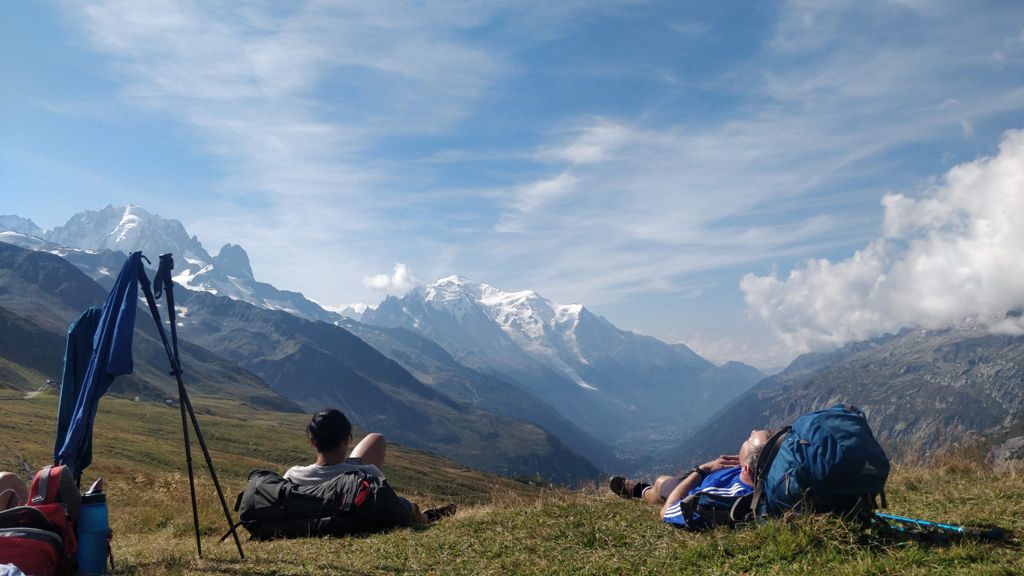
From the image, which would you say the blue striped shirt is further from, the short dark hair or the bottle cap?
the bottle cap

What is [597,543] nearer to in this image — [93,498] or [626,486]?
A: [626,486]

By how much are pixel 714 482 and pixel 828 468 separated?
2233 millimetres

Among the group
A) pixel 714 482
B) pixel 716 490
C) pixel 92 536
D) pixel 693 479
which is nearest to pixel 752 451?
pixel 716 490

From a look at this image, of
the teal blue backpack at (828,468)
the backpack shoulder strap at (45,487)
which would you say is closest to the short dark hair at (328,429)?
the backpack shoulder strap at (45,487)

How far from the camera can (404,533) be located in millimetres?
11406

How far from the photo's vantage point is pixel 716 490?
31.3 ft

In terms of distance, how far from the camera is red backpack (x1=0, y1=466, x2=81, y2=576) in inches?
279

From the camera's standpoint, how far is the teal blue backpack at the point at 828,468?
8.13 metres

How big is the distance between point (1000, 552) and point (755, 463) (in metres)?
2.90

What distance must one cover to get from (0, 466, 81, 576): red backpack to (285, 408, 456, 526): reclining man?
4.27 meters

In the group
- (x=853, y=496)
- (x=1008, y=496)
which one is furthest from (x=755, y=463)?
(x=1008, y=496)

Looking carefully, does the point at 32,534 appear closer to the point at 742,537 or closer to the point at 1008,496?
the point at 742,537

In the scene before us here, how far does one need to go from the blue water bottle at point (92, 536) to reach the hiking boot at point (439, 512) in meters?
6.13

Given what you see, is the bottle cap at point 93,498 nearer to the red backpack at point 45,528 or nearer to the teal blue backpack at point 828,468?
the red backpack at point 45,528
